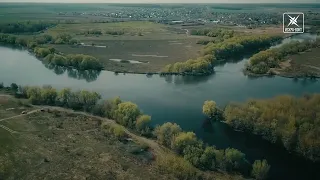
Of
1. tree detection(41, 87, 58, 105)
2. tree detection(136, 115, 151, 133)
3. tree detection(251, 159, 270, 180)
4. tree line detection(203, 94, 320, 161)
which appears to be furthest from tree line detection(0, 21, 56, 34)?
tree detection(251, 159, 270, 180)

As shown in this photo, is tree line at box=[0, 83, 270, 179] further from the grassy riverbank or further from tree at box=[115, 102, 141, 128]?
the grassy riverbank

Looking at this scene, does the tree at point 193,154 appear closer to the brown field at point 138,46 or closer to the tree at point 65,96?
the tree at point 65,96

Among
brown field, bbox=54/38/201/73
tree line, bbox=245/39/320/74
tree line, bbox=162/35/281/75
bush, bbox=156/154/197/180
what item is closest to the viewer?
bush, bbox=156/154/197/180

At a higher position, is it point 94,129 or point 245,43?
point 245,43

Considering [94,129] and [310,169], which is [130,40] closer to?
[94,129]

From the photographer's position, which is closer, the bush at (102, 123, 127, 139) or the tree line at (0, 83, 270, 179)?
the tree line at (0, 83, 270, 179)

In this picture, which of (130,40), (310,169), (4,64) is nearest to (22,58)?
(4,64)
